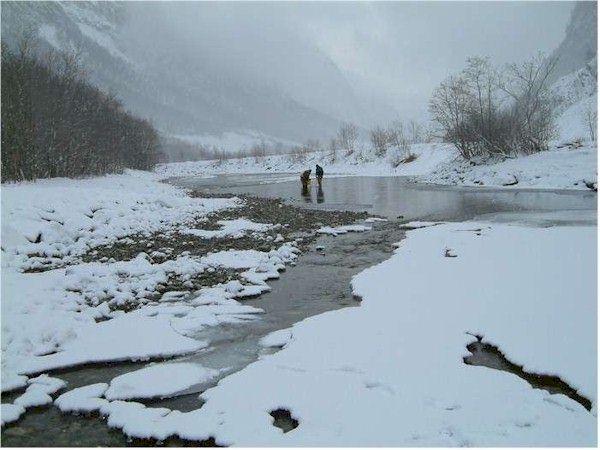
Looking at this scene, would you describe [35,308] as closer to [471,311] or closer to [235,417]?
[235,417]

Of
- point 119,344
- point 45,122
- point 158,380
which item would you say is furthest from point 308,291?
point 45,122

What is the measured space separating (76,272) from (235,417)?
6610mm

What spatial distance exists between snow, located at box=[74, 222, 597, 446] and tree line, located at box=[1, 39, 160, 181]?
93.5ft

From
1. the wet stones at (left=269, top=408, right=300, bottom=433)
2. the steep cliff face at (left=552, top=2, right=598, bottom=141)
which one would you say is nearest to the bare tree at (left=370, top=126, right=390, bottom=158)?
the steep cliff face at (left=552, top=2, right=598, bottom=141)

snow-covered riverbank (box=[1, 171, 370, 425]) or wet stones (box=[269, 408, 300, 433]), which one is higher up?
snow-covered riverbank (box=[1, 171, 370, 425])

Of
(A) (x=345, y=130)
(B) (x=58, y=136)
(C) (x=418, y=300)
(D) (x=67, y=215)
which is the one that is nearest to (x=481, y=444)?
(C) (x=418, y=300)

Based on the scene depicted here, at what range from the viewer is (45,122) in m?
31.2

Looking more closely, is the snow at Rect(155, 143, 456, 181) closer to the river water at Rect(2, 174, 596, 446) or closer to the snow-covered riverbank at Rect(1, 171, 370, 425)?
the river water at Rect(2, 174, 596, 446)

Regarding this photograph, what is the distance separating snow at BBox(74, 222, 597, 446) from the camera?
442 cm

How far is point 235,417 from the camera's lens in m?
4.82

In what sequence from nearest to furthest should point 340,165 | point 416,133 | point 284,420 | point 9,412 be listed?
point 284,420 → point 9,412 → point 340,165 → point 416,133

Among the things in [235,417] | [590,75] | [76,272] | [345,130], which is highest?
[590,75]

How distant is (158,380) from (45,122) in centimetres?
3167

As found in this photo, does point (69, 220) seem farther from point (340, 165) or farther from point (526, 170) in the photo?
point (340, 165)
